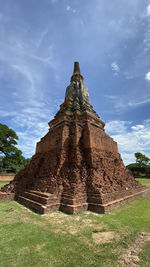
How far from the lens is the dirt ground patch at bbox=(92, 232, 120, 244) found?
3778mm

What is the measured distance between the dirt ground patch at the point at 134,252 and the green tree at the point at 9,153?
1146 inches

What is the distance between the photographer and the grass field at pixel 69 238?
9.69 feet

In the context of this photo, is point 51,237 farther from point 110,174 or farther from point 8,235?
point 110,174

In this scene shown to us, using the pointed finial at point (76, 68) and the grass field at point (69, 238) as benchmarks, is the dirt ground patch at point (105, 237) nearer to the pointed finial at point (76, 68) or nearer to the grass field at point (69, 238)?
the grass field at point (69, 238)

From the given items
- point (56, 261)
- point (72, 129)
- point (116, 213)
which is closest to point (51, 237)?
point (56, 261)

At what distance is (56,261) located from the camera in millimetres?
2908

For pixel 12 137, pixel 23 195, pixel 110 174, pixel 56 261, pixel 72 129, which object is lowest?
pixel 56 261

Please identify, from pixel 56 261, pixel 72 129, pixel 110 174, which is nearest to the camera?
pixel 56 261

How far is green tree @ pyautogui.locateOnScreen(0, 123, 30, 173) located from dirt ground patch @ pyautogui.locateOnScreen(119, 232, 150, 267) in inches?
1146

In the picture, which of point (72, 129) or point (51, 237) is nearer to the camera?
point (51, 237)

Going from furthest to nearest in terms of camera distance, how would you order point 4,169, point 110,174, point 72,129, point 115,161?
point 4,169
point 115,161
point 72,129
point 110,174

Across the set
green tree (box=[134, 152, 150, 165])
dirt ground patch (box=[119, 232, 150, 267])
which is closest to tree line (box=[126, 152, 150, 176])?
green tree (box=[134, 152, 150, 165])

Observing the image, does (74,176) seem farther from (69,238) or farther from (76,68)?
(76,68)

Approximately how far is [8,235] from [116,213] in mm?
4764
